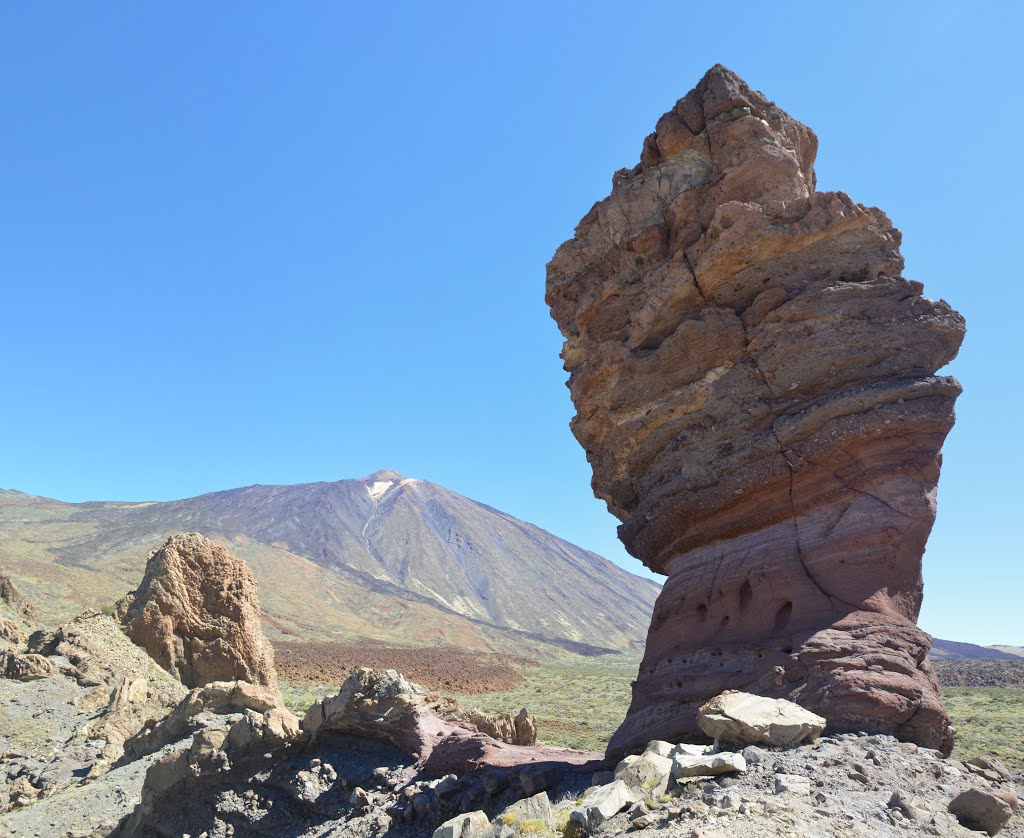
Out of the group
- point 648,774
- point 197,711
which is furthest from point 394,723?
point 648,774

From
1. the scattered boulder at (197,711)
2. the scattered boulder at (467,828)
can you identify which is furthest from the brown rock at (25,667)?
the scattered boulder at (467,828)

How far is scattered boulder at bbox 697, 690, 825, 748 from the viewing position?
23.0 ft

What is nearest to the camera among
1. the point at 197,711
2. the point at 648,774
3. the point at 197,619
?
the point at 648,774

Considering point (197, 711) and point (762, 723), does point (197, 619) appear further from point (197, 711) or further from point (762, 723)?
point (762, 723)

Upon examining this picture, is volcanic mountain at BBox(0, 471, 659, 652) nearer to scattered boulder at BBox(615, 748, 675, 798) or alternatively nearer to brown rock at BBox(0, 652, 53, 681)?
brown rock at BBox(0, 652, 53, 681)

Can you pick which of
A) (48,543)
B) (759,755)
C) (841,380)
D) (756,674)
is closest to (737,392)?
(841,380)

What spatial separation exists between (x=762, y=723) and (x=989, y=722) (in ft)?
69.5

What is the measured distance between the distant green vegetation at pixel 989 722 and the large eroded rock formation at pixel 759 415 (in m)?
5.75

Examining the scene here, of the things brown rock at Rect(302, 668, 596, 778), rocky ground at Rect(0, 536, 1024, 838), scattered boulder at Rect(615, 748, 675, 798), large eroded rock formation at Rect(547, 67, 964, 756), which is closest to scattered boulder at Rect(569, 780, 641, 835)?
rocky ground at Rect(0, 536, 1024, 838)

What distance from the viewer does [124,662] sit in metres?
18.7

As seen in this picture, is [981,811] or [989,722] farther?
[989,722]

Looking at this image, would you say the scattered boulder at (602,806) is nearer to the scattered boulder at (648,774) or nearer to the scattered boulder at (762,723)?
the scattered boulder at (648,774)

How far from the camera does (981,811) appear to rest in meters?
5.82

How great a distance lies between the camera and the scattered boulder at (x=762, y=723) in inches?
276
